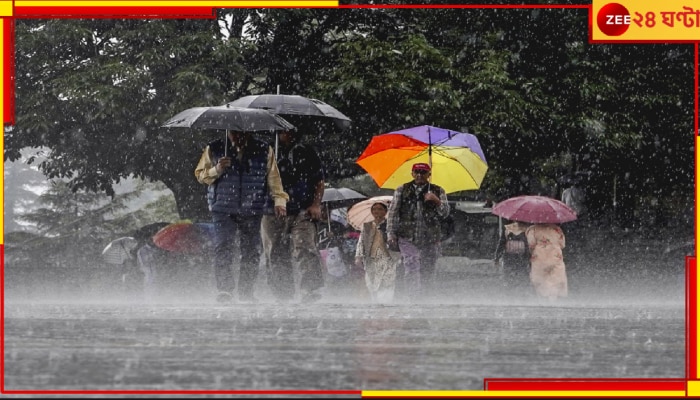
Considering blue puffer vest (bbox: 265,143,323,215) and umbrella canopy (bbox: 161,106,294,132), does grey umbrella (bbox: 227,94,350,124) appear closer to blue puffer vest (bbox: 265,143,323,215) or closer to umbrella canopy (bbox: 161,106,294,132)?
blue puffer vest (bbox: 265,143,323,215)

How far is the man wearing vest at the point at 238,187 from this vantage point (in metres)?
12.4

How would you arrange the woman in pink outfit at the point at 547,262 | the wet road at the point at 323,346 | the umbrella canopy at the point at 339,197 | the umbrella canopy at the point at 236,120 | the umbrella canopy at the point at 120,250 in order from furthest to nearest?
the umbrella canopy at the point at 339,197 → the umbrella canopy at the point at 120,250 → the woman in pink outfit at the point at 547,262 → the umbrella canopy at the point at 236,120 → the wet road at the point at 323,346

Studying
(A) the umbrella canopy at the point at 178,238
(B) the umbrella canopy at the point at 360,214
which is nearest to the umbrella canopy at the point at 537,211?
(B) the umbrella canopy at the point at 360,214

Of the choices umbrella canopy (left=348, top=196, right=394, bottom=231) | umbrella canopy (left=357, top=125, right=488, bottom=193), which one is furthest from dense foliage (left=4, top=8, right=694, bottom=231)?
umbrella canopy (left=357, top=125, right=488, bottom=193)

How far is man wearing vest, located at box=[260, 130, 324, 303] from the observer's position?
13.1 m

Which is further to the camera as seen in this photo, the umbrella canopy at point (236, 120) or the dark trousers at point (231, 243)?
the dark trousers at point (231, 243)

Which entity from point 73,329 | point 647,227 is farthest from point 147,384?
point 647,227

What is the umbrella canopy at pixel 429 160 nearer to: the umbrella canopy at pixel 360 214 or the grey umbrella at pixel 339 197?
the umbrella canopy at pixel 360 214

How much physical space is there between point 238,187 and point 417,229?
7.10 feet

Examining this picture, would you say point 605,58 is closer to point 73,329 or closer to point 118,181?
point 118,181

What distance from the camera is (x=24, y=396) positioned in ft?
19.3

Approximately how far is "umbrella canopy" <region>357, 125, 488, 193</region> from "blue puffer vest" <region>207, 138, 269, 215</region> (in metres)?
4.22

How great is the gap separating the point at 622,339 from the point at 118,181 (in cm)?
2731

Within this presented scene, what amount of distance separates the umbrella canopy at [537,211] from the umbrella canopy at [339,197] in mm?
3234
